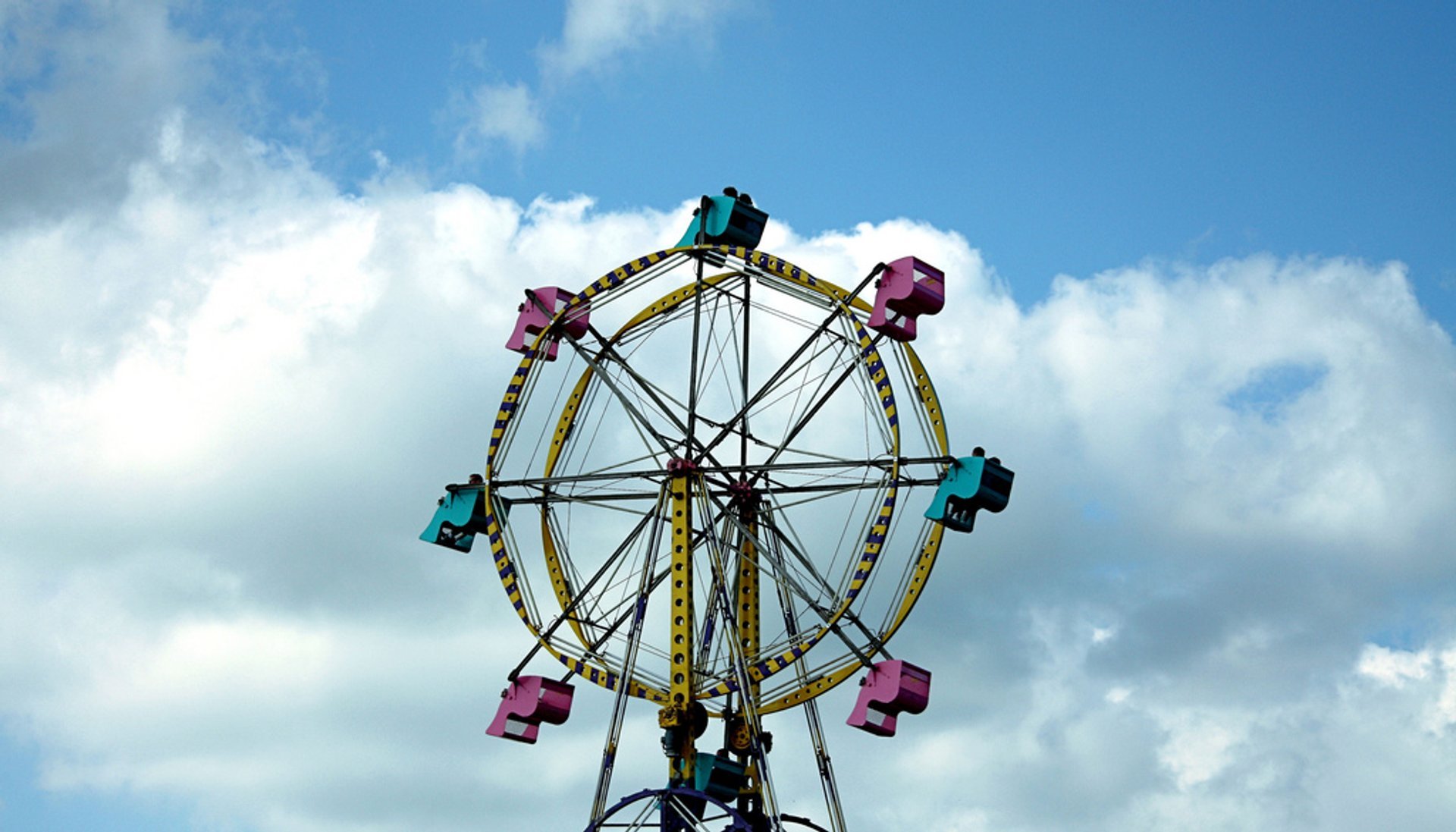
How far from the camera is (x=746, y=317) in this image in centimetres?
4662

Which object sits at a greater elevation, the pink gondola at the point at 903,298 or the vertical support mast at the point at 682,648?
the pink gondola at the point at 903,298

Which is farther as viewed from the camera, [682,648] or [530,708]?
[530,708]

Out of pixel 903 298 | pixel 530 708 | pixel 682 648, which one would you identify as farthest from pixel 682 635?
pixel 903 298

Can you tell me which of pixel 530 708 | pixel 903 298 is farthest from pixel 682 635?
pixel 903 298

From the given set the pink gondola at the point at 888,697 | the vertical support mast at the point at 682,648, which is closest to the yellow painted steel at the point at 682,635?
the vertical support mast at the point at 682,648

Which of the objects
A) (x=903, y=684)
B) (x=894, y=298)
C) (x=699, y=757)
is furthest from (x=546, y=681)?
(x=894, y=298)

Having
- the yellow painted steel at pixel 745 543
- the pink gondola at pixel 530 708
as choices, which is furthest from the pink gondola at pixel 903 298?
the pink gondola at pixel 530 708

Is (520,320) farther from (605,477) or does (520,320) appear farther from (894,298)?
(894,298)

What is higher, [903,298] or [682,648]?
[903,298]

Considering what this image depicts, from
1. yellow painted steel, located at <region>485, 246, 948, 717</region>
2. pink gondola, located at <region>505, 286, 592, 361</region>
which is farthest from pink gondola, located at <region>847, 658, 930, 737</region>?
pink gondola, located at <region>505, 286, 592, 361</region>

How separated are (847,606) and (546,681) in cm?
628

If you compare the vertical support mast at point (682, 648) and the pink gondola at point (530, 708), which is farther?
the pink gondola at point (530, 708)

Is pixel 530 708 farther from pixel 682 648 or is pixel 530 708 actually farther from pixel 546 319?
pixel 546 319

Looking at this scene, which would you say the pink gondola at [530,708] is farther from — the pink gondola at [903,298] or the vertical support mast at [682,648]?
the pink gondola at [903,298]
